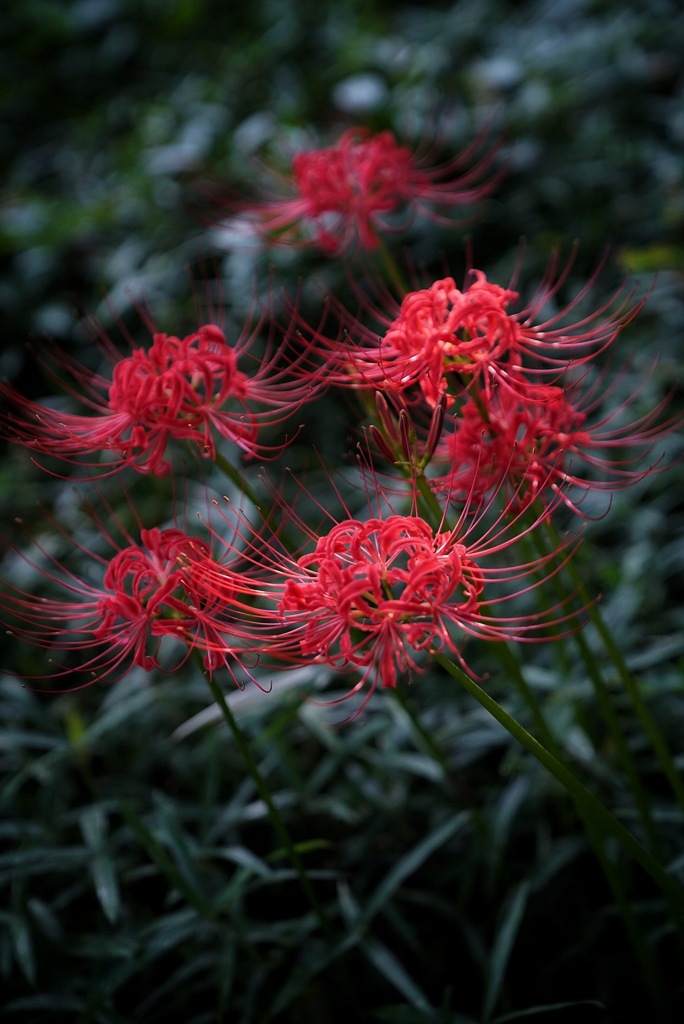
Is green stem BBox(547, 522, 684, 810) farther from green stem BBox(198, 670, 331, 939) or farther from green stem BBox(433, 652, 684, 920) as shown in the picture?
green stem BBox(198, 670, 331, 939)

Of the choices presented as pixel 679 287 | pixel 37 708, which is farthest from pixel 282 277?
pixel 37 708

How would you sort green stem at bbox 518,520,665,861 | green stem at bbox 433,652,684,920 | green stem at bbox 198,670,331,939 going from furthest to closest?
1. green stem at bbox 518,520,665,861
2. green stem at bbox 198,670,331,939
3. green stem at bbox 433,652,684,920

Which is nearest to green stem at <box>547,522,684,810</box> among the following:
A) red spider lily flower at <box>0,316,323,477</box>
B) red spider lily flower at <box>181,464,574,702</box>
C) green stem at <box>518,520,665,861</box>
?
green stem at <box>518,520,665,861</box>

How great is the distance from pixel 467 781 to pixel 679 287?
3.99 feet

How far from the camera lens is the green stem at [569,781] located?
71cm

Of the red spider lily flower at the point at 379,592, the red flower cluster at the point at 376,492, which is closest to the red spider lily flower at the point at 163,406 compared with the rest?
the red flower cluster at the point at 376,492

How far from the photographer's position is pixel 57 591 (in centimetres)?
196

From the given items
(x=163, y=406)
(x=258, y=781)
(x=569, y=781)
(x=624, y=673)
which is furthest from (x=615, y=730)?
(x=163, y=406)

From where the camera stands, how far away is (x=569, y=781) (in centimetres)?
77

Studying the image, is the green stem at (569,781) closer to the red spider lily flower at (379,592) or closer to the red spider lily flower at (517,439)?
the red spider lily flower at (379,592)

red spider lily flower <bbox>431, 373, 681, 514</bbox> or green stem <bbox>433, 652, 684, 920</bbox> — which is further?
red spider lily flower <bbox>431, 373, 681, 514</bbox>

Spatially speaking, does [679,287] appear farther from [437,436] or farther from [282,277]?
[437,436]

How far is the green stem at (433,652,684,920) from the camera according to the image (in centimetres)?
71

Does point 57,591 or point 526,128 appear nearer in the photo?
point 57,591
